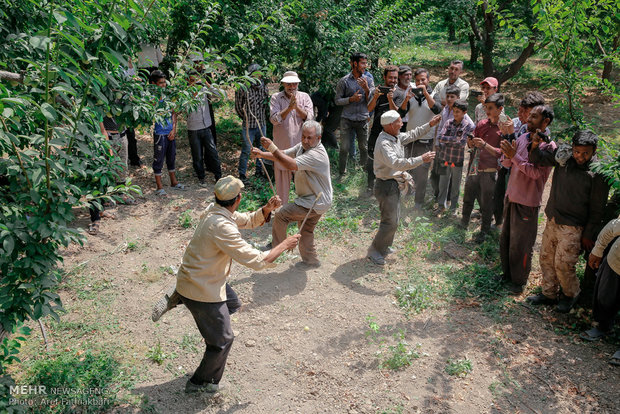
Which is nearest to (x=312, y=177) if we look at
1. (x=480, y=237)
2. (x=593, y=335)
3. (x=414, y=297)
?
(x=414, y=297)

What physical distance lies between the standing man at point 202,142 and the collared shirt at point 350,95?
2311 millimetres

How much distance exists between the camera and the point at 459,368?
14.8 ft

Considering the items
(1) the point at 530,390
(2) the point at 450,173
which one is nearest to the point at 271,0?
(2) the point at 450,173

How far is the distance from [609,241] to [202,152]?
6620 millimetres

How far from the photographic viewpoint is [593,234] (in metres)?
4.96

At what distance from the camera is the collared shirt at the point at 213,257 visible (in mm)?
3891

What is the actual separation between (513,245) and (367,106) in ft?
12.0

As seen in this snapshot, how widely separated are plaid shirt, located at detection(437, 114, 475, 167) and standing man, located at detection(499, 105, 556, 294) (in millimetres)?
1563

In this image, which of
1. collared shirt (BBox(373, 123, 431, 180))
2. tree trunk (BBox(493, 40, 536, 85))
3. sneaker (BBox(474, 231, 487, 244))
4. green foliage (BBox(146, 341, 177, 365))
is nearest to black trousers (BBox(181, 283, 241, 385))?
green foliage (BBox(146, 341, 177, 365))

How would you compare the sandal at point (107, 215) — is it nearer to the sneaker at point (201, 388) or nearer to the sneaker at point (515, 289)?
the sneaker at point (201, 388)

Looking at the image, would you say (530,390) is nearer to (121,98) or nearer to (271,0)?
(121,98)

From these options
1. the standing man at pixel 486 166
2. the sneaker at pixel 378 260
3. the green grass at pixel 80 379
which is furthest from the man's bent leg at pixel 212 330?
the standing man at pixel 486 166

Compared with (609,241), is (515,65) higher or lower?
higher

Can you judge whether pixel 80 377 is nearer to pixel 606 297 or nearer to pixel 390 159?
pixel 390 159
